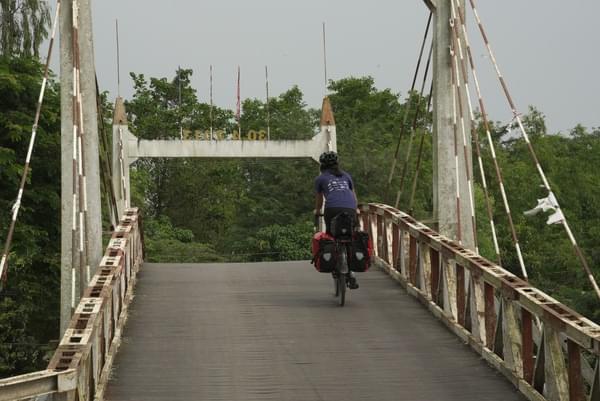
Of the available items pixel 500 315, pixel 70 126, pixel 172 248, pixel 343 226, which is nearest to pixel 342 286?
pixel 343 226

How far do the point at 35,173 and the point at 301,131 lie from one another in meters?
34.2

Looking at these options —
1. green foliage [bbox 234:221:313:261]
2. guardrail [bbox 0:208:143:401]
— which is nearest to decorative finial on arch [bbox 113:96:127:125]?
guardrail [bbox 0:208:143:401]

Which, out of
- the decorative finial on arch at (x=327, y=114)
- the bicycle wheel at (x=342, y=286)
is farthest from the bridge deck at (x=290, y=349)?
the decorative finial on arch at (x=327, y=114)

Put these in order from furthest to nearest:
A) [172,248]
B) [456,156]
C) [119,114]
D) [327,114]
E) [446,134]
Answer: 1. [172,248]
2. [327,114]
3. [119,114]
4. [446,134]
5. [456,156]

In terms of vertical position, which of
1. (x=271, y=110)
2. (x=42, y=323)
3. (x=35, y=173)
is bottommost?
(x=42, y=323)

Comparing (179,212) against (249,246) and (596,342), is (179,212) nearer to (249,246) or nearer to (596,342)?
(249,246)

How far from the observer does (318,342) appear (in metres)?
13.4

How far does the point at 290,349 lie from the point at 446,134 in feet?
18.8

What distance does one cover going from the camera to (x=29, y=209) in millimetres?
34688

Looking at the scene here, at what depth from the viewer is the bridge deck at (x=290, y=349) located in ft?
37.0

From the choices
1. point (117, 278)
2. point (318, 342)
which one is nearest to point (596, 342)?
point (318, 342)

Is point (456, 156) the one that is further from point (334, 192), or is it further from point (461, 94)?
point (334, 192)

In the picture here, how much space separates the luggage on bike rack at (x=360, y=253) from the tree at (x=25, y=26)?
23894mm

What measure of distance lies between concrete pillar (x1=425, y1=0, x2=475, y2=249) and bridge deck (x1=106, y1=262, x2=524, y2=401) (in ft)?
3.96
